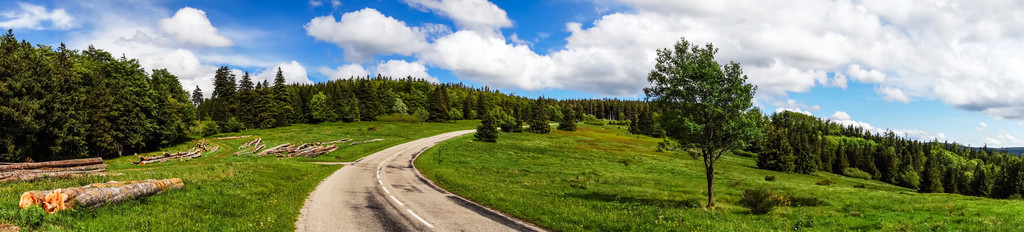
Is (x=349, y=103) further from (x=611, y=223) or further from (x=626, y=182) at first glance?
(x=611, y=223)

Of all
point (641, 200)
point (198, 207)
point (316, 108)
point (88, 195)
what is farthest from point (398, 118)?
point (88, 195)

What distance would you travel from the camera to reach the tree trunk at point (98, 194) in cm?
1078

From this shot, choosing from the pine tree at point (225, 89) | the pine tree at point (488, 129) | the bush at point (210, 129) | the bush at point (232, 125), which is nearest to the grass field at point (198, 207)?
the pine tree at point (488, 129)

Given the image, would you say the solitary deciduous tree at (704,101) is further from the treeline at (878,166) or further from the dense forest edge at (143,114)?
the treeline at (878,166)

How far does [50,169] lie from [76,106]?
24.6 metres

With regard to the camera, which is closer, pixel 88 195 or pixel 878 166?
pixel 88 195

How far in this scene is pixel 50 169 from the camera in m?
23.6

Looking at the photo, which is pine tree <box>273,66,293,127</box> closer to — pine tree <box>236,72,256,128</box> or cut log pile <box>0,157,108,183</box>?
pine tree <box>236,72,256,128</box>

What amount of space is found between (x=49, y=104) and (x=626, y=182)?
175 feet

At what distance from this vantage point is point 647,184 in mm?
33250

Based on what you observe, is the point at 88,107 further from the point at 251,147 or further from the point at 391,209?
the point at 391,209

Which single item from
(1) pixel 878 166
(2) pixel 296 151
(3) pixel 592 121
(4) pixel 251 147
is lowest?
(1) pixel 878 166

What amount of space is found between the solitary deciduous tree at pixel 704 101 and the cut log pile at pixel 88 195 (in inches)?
874

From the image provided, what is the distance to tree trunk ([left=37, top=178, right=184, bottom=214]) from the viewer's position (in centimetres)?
1078
